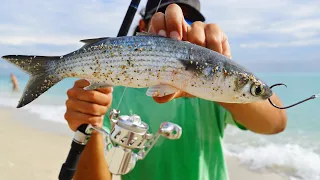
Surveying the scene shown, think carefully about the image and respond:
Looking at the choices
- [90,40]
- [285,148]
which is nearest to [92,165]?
[90,40]

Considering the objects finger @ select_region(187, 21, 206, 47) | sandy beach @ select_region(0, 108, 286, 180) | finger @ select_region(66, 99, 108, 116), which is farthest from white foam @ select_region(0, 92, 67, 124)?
finger @ select_region(187, 21, 206, 47)

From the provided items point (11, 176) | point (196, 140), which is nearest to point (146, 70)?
point (196, 140)

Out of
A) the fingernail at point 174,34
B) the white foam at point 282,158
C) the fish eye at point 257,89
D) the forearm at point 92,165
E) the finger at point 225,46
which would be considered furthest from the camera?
the white foam at point 282,158

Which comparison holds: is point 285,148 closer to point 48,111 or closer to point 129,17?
point 129,17

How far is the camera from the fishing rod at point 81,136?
2.55 meters

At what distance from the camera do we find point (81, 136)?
2600 millimetres

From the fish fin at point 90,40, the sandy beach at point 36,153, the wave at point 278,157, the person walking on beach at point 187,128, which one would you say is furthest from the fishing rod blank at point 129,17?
the wave at point 278,157

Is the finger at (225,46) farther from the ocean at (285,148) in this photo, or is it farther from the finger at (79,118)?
the ocean at (285,148)

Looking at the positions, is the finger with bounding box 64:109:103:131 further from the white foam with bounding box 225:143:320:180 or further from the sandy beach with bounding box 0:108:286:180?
the white foam with bounding box 225:143:320:180

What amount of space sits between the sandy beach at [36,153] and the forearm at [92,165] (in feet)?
11.7

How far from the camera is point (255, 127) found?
2996 millimetres

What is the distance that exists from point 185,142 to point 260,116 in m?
0.76

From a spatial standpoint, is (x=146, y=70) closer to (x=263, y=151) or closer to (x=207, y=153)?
(x=207, y=153)

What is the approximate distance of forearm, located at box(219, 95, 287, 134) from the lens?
9.21 ft
